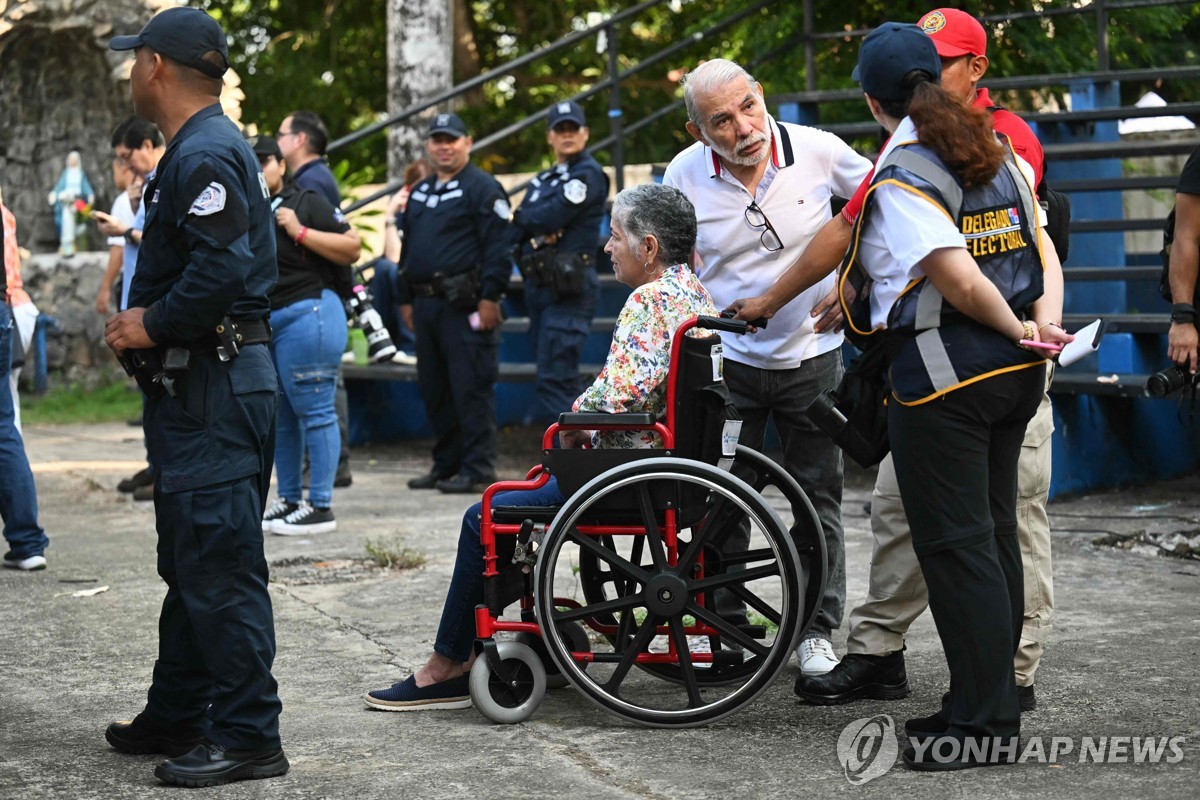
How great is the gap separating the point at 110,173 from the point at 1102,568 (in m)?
12.9

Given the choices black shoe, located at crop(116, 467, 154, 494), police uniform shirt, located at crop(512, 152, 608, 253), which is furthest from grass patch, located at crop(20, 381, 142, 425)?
police uniform shirt, located at crop(512, 152, 608, 253)

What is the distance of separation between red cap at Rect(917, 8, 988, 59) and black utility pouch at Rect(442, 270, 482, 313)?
4.37m

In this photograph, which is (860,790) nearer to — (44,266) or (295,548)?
(295,548)

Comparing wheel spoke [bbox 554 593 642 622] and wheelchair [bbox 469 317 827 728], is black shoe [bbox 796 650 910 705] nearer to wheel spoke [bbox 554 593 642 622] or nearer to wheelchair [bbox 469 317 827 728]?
wheelchair [bbox 469 317 827 728]

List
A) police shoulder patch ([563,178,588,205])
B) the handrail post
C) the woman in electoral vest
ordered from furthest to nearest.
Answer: the handrail post → police shoulder patch ([563,178,588,205]) → the woman in electoral vest

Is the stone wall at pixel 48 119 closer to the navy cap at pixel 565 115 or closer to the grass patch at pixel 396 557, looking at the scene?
the navy cap at pixel 565 115

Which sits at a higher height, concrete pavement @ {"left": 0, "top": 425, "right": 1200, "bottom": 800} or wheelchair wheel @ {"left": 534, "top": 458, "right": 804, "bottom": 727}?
wheelchair wheel @ {"left": 534, "top": 458, "right": 804, "bottom": 727}

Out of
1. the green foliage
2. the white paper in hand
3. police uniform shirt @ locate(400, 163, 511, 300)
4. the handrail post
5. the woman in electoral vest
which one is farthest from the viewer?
the green foliage

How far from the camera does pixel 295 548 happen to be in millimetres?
6859

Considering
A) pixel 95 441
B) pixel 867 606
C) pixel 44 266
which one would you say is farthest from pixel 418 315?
pixel 44 266

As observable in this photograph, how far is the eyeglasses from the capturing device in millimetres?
4547

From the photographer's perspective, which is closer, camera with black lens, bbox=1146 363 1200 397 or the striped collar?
the striped collar

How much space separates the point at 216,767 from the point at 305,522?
11.7 feet

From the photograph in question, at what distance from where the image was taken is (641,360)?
4.14 metres
